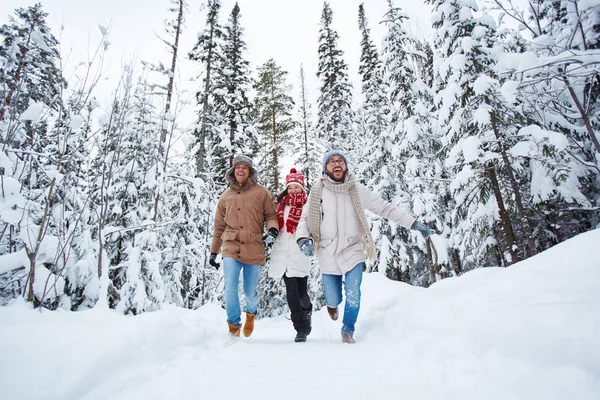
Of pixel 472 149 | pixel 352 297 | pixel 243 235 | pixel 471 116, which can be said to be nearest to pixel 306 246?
pixel 352 297

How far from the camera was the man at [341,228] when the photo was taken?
3.73 meters

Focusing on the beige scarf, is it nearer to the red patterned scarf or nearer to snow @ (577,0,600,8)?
the red patterned scarf

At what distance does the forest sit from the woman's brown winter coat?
1.19 m

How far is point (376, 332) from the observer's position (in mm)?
3680

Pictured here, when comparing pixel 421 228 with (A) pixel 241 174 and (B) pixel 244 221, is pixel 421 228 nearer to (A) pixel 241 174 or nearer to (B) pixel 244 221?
(B) pixel 244 221

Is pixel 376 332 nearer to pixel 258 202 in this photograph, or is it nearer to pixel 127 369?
pixel 258 202

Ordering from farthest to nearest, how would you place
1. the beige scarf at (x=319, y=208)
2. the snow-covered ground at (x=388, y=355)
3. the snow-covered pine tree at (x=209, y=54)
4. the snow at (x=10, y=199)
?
the snow-covered pine tree at (x=209, y=54), the beige scarf at (x=319, y=208), the snow at (x=10, y=199), the snow-covered ground at (x=388, y=355)

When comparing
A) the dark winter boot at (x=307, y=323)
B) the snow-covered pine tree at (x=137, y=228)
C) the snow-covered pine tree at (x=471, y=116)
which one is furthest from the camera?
the snow-covered pine tree at (x=471, y=116)

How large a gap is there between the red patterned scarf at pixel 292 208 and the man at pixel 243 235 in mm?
170

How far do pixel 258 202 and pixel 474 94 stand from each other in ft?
26.2

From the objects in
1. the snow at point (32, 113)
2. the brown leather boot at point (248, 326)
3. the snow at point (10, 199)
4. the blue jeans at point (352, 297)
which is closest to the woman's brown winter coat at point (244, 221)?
the brown leather boot at point (248, 326)

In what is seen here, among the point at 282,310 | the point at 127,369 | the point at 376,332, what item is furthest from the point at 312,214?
Answer: the point at 282,310

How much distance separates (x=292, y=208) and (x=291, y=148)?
1648cm

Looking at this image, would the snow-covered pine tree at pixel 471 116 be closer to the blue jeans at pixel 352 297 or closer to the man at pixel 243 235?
the blue jeans at pixel 352 297
